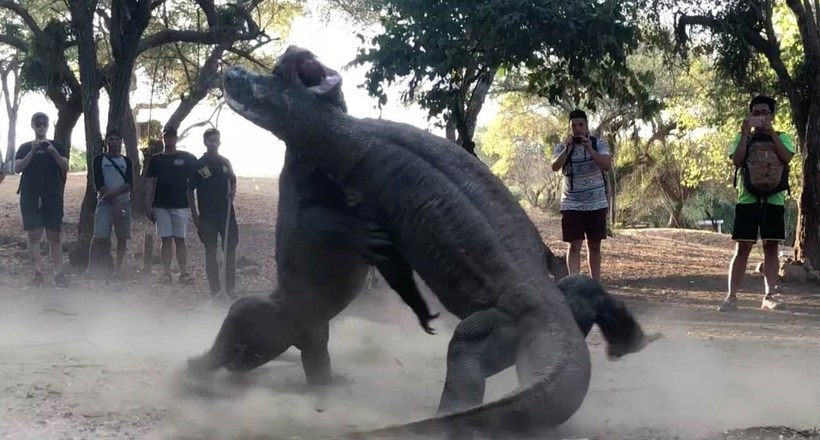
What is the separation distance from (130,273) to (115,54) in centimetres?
450

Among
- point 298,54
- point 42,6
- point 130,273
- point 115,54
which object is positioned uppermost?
point 42,6

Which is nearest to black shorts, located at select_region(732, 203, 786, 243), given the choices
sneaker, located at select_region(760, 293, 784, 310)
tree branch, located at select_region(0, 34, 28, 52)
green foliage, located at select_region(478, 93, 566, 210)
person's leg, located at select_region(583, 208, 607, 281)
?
sneaker, located at select_region(760, 293, 784, 310)

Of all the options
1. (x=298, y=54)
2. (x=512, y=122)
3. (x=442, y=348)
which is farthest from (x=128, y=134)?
(x=512, y=122)

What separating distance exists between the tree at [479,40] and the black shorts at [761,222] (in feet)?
7.56

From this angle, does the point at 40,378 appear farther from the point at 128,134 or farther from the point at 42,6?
the point at 42,6

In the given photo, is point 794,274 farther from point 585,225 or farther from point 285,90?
point 285,90

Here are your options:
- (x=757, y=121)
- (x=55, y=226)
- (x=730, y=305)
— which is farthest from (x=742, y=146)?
(x=55, y=226)

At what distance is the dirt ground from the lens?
14.4 feet

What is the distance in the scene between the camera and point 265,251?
1497 cm

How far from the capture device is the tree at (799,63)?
12852 mm

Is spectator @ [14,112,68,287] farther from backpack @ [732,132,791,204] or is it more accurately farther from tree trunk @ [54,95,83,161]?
tree trunk @ [54,95,83,161]

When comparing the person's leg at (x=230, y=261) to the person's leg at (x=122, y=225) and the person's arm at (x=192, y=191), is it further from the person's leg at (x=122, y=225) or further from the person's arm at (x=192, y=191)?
the person's leg at (x=122, y=225)

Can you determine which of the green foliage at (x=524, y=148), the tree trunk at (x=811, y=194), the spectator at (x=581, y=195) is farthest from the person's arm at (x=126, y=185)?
the green foliage at (x=524, y=148)

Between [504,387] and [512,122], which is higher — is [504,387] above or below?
below
